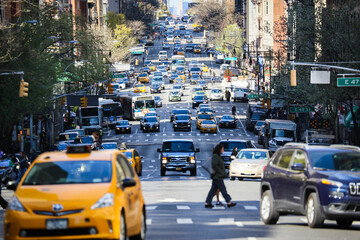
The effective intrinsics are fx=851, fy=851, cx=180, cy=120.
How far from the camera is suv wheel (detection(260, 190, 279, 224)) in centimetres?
1788

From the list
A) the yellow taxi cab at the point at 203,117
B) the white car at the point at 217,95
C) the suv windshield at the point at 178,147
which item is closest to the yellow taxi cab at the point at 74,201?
the suv windshield at the point at 178,147

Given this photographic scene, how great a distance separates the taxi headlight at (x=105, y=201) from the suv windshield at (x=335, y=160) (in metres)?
5.73

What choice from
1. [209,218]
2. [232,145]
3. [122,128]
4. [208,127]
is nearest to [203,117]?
[208,127]

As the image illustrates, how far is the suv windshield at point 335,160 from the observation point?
1698 centimetres

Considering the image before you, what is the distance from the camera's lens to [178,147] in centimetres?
4138

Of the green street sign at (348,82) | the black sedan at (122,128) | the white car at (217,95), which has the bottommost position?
the black sedan at (122,128)

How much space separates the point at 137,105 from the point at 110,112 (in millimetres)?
3746

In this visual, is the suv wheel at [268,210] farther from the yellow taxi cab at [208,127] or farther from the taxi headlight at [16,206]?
the yellow taxi cab at [208,127]

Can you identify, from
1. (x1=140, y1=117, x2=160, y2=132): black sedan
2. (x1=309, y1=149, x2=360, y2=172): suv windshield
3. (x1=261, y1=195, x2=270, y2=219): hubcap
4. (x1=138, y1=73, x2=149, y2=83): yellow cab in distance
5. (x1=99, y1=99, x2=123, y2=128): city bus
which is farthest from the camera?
(x1=138, y1=73, x2=149, y2=83): yellow cab in distance

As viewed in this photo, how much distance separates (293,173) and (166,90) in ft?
366

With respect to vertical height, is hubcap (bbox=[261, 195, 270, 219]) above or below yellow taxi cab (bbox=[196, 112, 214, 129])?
above

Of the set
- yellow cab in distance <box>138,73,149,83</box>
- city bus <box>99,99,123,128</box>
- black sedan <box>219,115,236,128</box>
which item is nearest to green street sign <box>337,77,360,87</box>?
black sedan <box>219,115,236,128</box>

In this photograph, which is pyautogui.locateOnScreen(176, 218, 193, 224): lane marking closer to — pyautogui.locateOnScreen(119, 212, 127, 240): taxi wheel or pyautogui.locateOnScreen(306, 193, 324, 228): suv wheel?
pyautogui.locateOnScreen(306, 193, 324, 228): suv wheel

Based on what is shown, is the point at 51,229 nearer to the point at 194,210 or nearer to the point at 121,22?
the point at 194,210
